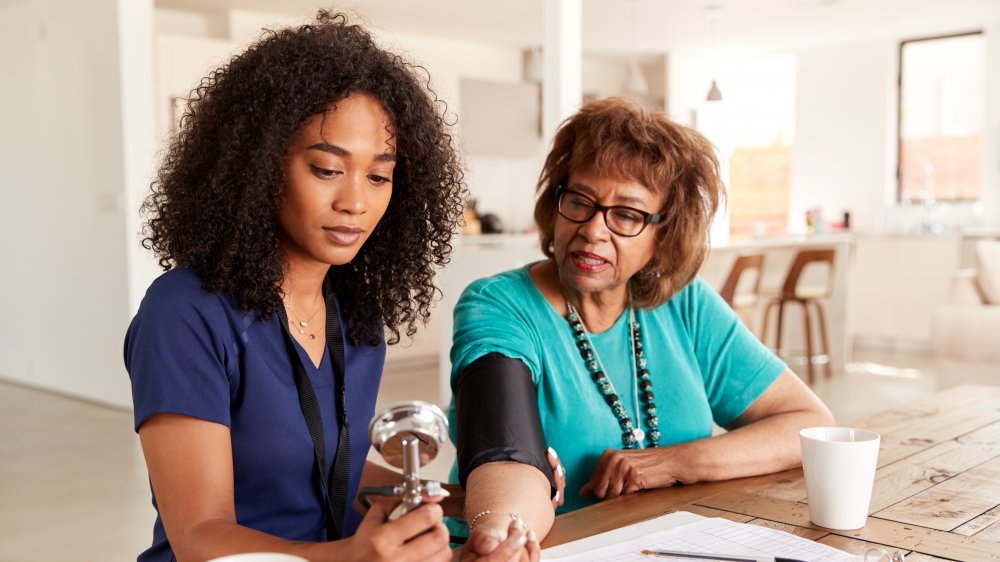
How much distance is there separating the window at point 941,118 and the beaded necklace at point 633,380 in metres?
7.00

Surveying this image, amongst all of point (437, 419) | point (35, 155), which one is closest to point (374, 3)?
point (35, 155)

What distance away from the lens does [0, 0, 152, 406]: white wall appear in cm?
528

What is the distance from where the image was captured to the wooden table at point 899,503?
3.48ft

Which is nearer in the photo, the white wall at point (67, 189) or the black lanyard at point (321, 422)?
the black lanyard at point (321, 422)

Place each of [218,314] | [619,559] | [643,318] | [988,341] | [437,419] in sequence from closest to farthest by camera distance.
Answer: [437,419]
[619,559]
[218,314]
[643,318]
[988,341]

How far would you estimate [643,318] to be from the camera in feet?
5.30

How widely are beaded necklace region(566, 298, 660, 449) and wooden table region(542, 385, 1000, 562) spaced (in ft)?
0.60

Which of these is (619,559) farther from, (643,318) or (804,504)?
(643,318)

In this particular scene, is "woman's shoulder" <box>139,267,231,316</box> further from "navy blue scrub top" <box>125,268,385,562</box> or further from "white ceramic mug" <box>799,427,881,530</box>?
"white ceramic mug" <box>799,427,881,530</box>

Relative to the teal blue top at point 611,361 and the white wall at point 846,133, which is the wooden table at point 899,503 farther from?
the white wall at point 846,133

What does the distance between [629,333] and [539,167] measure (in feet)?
12.5

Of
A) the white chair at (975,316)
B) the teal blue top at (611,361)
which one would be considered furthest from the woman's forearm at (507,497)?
the white chair at (975,316)

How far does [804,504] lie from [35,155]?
19.7ft

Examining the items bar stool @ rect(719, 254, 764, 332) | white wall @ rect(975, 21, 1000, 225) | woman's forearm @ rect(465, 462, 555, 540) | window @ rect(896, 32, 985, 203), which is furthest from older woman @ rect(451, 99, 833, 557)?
window @ rect(896, 32, 985, 203)
